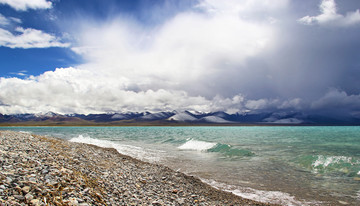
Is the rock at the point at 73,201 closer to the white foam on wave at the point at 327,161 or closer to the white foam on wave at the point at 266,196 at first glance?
the white foam on wave at the point at 266,196

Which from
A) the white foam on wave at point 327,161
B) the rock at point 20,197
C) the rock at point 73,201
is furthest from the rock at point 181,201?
the white foam on wave at point 327,161

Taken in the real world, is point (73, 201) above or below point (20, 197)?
below

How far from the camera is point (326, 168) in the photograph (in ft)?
79.6

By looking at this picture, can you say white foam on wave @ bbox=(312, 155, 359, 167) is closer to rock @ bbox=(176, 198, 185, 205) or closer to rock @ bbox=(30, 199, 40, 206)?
rock @ bbox=(176, 198, 185, 205)

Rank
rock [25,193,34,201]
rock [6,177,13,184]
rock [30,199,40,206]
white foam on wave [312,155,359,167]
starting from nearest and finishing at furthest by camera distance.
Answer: rock [30,199,40,206], rock [25,193,34,201], rock [6,177,13,184], white foam on wave [312,155,359,167]

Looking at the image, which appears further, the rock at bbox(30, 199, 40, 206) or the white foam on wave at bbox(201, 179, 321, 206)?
the white foam on wave at bbox(201, 179, 321, 206)

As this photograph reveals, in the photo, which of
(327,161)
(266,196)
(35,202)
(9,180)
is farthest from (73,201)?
(327,161)

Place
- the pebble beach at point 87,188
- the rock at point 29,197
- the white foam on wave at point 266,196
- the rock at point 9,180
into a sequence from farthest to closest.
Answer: the white foam on wave at point 266,196 < the rock at point 9,180 < the pebble beach at point 87,188 < the rock at point 29,197

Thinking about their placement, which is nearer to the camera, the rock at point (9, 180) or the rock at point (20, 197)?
the rock at point (20, 197)

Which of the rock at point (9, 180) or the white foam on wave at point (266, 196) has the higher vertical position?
the rock at point (9, 180)

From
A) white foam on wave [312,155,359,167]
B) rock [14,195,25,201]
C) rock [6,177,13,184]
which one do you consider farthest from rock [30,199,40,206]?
white foam on wave [312,155,359,167]

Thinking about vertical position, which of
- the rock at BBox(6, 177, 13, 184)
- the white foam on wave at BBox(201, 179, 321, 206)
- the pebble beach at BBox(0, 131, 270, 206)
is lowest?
the white foam on wave at BBox(201, 179, 321, 206)

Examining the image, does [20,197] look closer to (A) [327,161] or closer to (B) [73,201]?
(B) [73,201]

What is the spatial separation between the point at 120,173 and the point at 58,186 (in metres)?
6.32
